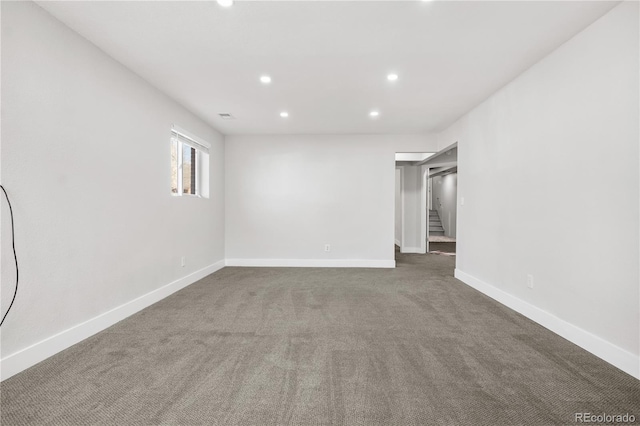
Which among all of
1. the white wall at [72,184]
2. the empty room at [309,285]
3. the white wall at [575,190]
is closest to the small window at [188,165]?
the empty room at [309,285]

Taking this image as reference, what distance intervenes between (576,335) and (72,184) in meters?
4.20

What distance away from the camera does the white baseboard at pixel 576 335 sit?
2031 mm

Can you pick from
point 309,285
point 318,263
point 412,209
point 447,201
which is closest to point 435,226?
point 447,201

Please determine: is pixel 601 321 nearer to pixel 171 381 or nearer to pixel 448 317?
pixel 448 317

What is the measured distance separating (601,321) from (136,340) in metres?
3.58

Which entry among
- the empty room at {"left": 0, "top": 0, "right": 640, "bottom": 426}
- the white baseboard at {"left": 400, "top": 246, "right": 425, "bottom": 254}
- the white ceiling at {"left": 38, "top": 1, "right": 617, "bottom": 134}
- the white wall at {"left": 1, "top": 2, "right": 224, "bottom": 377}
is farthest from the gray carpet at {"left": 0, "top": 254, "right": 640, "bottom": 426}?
the white baseboard at {"left": 400, "top": 246, "right": 425, "bottom": 254}

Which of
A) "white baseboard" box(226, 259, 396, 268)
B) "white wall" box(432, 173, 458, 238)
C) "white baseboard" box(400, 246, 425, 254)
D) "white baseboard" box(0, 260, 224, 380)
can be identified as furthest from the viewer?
"white wall" box(432, 173, 458, 238)

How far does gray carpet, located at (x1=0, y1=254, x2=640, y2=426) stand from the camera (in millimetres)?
1618

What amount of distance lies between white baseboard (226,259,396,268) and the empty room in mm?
1511

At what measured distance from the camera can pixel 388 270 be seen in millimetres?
5602

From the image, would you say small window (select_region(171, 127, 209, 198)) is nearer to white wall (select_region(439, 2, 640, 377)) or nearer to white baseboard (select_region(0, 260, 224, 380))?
white baseboard (select_region(0, 260, 224, 380))

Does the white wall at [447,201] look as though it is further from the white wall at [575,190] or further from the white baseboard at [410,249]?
the white wall at [575,190]

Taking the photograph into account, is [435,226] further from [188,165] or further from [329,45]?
[329,45]

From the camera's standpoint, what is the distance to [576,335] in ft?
8.12
